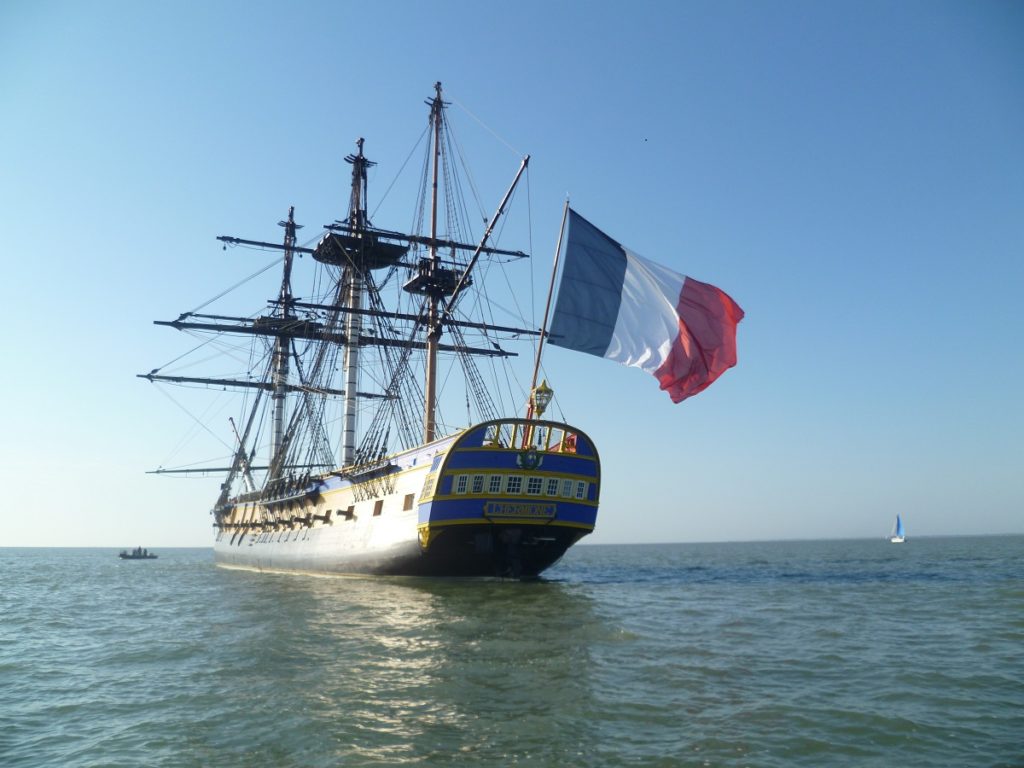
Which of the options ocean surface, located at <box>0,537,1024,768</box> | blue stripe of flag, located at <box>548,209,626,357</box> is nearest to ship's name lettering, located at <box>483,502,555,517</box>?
ocean surface, located at <box>0,537,1024,768</box>

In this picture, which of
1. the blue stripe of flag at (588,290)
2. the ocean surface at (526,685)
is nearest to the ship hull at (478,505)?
the ocean surface at (526,685)

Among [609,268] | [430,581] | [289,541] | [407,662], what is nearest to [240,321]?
[289,541]

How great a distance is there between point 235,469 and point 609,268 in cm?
4854

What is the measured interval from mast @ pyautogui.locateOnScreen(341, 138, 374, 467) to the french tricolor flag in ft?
69.8

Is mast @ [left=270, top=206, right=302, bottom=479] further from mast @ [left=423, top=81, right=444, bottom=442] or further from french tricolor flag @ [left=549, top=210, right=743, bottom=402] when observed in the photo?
french tricolor flag @ [left=549, top=210, right=743, bottom=402]

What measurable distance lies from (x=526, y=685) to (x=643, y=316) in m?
12.1

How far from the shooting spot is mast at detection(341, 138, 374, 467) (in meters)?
42.4

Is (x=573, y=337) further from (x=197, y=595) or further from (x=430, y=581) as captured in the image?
(x=197, y=595)

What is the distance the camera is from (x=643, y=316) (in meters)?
20.9

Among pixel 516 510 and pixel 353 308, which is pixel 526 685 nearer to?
pixel 516 510

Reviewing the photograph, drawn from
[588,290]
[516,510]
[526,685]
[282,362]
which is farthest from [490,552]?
[282,362]

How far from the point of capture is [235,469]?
6184 centimetres

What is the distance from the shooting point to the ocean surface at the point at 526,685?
839 cm

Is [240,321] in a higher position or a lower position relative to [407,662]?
higher
